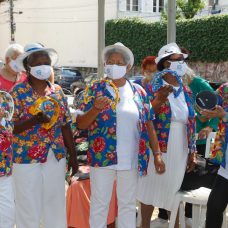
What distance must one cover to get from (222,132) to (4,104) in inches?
65.0

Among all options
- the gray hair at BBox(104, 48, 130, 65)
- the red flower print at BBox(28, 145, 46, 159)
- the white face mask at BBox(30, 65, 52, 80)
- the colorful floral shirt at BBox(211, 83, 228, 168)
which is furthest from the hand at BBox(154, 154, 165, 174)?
the white face mask at BBox(30, 65, 52, 80)

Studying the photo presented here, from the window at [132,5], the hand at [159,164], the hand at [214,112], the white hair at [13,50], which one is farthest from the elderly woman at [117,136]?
the window at [132,5]

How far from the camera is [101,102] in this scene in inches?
127

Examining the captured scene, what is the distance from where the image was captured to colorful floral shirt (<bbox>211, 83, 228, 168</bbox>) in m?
3.44

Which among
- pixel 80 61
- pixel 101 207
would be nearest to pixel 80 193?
pixel 101 207

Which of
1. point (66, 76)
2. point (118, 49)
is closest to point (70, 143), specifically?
point (118, 49)

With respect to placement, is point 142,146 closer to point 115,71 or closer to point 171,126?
point 171,126

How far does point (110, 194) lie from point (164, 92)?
0.93 metres

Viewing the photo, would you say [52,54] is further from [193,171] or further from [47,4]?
[47,4]

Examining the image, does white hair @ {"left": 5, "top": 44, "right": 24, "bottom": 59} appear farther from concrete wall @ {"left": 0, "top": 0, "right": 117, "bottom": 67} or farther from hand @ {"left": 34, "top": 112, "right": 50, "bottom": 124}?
concrete wall @ {"left": 0, "top": 0, "right": 117, "bottom": 67}

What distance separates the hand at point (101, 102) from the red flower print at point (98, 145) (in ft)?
1.01

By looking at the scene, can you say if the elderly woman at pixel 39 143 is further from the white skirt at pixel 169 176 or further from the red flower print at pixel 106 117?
the white skirt at pixel 169 176

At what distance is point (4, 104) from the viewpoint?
10.2ft

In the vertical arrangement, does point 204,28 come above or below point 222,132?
above
